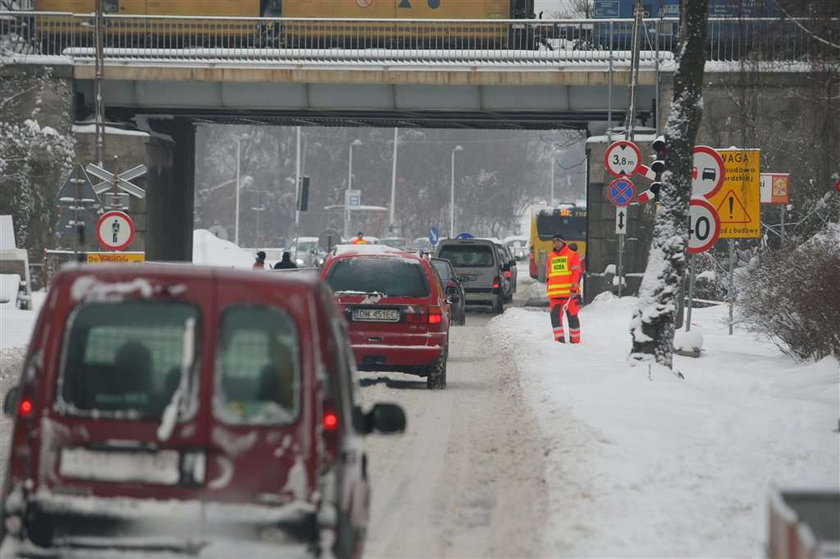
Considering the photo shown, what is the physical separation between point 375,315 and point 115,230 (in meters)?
10.3

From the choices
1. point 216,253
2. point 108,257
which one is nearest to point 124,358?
point 108,257

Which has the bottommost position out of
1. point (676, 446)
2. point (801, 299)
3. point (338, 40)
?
point (676, 446)

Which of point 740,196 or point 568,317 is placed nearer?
point 740,196

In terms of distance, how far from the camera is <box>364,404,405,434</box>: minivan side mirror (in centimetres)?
767

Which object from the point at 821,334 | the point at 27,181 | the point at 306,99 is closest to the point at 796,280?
the point at 821,334

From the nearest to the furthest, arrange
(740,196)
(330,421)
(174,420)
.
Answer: (174,420)
(330,421)
(740,196)

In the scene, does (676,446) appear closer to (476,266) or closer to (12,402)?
(12,402)

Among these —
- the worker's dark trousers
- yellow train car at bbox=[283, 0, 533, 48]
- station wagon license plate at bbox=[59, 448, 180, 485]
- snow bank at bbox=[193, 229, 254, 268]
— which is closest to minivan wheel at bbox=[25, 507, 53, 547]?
station wagon license plate at bbox=[59, 448, 180, 485]

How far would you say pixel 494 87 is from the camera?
1633 inches

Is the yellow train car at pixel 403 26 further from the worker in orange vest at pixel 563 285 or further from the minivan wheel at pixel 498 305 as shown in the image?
the worker in orange vest at pixel 563 285

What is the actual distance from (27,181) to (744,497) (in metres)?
35.9

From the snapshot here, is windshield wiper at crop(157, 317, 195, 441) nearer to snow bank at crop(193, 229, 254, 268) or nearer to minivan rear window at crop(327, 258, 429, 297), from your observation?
minivan rear window at crop(327, 258, 429, 297)

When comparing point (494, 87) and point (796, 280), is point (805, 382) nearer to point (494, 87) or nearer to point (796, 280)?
point (796, 280)

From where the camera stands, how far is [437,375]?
61.4 feet
